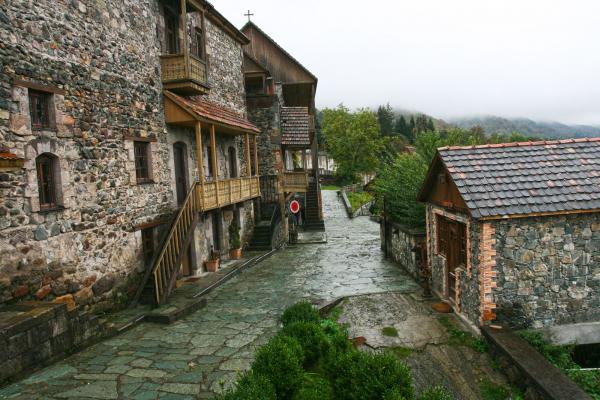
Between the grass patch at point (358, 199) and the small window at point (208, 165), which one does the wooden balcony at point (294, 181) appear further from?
the grass patch at point (358, 199)

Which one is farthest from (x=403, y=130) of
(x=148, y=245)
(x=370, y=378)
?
(x=370, y=378)

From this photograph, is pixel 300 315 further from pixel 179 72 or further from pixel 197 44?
pixel 197 44

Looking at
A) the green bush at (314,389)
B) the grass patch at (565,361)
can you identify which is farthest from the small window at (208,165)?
the grass patch at (565,361)

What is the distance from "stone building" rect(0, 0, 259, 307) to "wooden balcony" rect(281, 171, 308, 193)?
6.23 metres

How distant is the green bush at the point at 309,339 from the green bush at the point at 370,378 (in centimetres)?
102

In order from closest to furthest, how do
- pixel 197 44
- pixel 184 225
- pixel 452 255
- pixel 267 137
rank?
pixel 452 255 → pixel 184 225 → pixel 197 44 → pixel 267 137

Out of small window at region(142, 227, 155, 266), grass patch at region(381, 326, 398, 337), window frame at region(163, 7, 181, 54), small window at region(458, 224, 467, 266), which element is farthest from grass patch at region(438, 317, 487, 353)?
window frame at region(163, 7, 181, 54)

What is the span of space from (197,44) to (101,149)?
713 cm

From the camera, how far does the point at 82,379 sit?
6277 mm

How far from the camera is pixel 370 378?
5.41m

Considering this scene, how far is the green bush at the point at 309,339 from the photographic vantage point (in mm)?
6887

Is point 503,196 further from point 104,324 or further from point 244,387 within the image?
point 104,324

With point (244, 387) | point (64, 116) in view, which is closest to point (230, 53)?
point (64, 116)

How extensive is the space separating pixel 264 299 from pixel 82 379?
533cm
